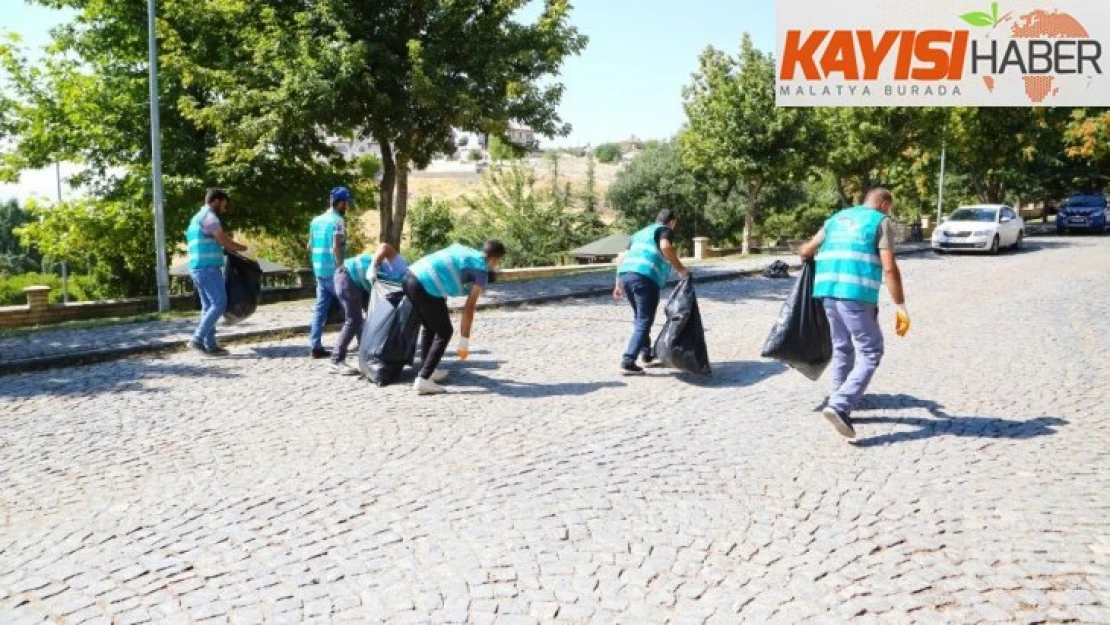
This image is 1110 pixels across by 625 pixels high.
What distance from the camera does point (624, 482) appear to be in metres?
5.35

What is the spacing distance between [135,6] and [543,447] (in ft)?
63.5

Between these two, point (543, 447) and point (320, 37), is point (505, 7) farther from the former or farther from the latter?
point (543, 447)

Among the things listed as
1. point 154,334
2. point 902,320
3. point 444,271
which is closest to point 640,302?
point 444,271

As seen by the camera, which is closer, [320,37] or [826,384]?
[826,384]

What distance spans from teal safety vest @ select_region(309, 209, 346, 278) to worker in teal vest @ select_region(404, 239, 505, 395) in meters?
1.76

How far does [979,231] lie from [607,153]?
6216 inches

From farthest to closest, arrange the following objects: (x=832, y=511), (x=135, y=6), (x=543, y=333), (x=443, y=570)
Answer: (x=135, y=6)
(x=543, y=333)
(x=832, y=511)
(x=443, y=570)

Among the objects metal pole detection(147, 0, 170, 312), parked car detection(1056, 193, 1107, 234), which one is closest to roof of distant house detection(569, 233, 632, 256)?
parked car detection(1056, 193, 1107, 234)

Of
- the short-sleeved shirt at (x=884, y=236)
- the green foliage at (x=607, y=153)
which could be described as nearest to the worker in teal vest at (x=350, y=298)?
the short-sleeved shirt at (x=884, y=236)

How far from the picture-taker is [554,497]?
16.7ft

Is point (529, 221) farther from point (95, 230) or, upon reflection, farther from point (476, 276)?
point (476, 276)

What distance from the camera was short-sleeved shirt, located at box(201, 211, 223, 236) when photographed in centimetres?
917

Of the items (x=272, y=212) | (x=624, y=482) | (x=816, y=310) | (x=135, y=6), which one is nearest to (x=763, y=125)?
(x=272, y=212)

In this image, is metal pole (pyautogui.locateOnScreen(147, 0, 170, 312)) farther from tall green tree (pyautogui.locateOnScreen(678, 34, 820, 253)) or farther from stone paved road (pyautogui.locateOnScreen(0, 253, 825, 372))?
tall green tree (pyautogui.locateOnScreen(678, 34, 820, 253))
